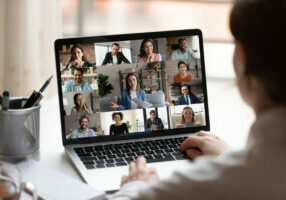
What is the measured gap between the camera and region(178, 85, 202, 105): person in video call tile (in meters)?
1.46

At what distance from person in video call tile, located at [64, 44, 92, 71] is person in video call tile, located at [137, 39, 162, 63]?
5.6 inches

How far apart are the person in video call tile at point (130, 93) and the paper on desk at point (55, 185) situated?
30 cm

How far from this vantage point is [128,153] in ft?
4.44

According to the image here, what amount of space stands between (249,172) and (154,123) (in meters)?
0.67

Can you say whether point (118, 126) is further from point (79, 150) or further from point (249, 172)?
point (249, 172)

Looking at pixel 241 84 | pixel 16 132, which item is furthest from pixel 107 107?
pixel 241 84

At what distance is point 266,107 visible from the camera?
0.85m

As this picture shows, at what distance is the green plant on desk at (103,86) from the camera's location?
1413mm

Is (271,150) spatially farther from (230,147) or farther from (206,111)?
(206,111)

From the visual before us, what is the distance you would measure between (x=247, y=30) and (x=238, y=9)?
0.13ft

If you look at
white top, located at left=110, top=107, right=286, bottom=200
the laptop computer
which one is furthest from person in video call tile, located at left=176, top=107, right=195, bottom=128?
white top, located at left=110, top=107, right=286, bottom=200

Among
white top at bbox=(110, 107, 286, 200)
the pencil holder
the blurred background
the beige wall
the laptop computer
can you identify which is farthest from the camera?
the beige wall

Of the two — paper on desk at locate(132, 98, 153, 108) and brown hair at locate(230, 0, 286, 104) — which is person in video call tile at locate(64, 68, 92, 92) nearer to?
paper on desk at locate(132, 98, 153, 108)

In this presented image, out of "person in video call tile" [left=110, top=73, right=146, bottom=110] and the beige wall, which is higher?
the beige wall
